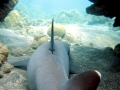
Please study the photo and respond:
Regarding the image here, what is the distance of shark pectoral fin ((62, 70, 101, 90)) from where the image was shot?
162 centimetres

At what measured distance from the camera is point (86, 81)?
167 cm

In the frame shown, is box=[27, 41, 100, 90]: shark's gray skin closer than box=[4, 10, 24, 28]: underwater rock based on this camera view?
Yes

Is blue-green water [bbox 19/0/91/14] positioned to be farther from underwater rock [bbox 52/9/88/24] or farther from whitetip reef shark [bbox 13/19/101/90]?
whitetip reef shark [bbox 13/19/101/90]

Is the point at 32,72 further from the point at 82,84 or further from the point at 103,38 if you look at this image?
the point at 103,38

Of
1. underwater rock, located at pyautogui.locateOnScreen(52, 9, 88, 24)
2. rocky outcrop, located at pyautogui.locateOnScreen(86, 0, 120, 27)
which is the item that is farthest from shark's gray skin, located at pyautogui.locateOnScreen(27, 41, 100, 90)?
underwater rock, located at pyautogui.locateOnScreen(52, 9, 88, 24)

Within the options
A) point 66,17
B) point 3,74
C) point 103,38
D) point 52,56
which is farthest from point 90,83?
point 66,17

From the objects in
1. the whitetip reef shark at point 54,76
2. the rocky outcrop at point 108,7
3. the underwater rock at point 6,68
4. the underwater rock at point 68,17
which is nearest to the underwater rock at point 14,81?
the underwater rock at point 6,68

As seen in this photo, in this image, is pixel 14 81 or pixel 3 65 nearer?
pixel 14 81

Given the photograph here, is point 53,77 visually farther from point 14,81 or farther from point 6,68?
point 6,68

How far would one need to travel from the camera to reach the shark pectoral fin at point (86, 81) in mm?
1624

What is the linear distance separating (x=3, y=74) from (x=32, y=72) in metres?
Answer: 1.05

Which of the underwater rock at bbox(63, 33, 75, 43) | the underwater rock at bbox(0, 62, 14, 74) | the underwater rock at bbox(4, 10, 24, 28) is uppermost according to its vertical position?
the underwater rock at bbox(4, 10, 24, 28)

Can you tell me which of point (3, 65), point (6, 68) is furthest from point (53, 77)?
point (3, 65)

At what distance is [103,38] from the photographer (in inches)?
617
